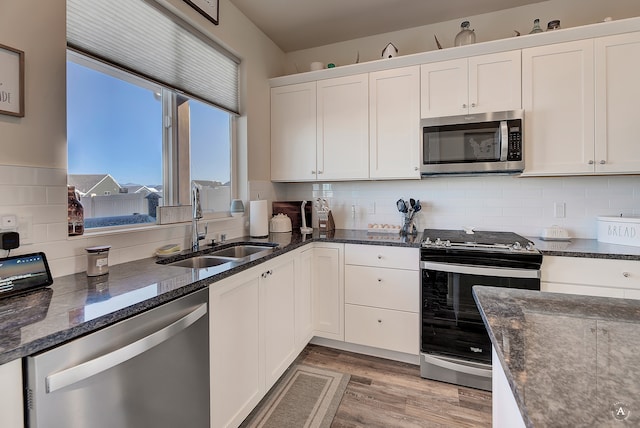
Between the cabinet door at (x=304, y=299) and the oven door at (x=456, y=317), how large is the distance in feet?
2.84

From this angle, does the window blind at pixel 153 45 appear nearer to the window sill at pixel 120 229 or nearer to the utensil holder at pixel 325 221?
the window sill at pixel 120 229

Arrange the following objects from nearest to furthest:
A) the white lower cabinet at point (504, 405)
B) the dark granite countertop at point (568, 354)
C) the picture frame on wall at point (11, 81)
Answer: the dark granite countertop at point (568, 354), the white lower cabinet at point (504, 405), the picture frame on wall at point (11, 81)

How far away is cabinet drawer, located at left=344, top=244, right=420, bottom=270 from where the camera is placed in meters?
2.29

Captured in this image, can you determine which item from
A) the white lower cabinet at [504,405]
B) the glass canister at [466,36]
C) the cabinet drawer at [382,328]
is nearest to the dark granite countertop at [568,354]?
the white lower cabinet at [504,405]

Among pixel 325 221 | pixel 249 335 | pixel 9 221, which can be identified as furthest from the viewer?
pixel 325 221

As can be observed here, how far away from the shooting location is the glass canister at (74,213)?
4.65 feet

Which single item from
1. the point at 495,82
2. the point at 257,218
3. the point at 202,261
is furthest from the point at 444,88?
the point at 202,261

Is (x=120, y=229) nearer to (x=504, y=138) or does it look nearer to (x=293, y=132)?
(x=293, y=132)

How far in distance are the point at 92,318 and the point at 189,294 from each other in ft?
1.28

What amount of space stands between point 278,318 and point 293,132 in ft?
5.72

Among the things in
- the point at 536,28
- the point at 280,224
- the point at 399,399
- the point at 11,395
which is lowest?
the point at 399,399

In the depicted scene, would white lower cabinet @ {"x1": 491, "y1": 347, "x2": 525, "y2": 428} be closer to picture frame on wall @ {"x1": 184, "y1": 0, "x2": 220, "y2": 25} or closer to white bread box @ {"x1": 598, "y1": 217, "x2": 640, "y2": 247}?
white bread box @ {"x1": 598, "y1": 217, "x2": 640, "y2": 247}

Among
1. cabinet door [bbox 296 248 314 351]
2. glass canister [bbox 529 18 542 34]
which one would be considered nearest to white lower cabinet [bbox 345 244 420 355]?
cabinet door [bbox 296 248 314 351]

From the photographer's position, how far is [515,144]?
2.23m
